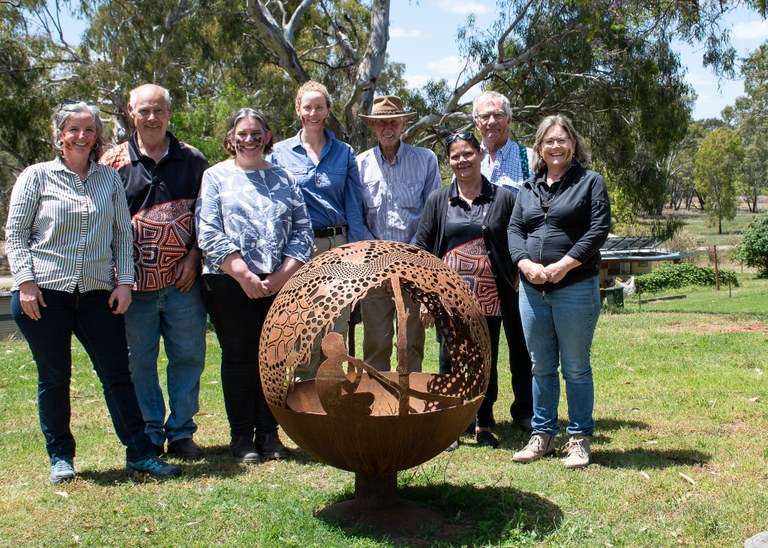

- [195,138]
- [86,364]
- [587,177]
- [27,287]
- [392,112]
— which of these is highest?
[195,138]

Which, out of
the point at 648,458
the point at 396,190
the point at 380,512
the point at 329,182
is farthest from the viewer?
the point at 396,190

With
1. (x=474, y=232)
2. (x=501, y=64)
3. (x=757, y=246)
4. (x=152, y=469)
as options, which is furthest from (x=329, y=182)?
(x=757, y=246)

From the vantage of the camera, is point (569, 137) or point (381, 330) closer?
point (569, 137)

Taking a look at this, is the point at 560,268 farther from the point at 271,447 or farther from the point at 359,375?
the point at 271,447

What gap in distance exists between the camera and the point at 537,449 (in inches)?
202

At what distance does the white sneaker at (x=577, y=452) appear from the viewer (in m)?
4.91

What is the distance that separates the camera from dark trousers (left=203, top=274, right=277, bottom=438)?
5.14 m

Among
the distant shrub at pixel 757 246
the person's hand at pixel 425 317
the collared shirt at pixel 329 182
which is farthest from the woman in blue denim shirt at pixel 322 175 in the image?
the distant shrub at pixel 757 246

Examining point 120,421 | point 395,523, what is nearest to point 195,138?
point 120,421

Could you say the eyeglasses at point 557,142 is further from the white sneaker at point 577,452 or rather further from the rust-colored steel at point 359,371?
the white sneaker at point 577,452

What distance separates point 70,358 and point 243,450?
1.24 metres

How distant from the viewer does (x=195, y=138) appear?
19422 millimetres

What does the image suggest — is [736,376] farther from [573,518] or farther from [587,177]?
[573,518]

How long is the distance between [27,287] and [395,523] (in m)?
2.39
